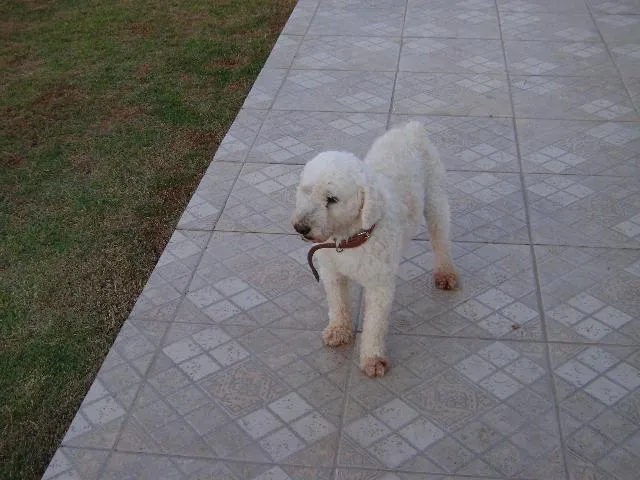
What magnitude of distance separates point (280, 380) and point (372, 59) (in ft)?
14.5

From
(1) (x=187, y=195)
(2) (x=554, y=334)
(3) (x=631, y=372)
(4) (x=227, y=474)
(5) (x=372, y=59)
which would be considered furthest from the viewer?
(5) (x=372, y=59)

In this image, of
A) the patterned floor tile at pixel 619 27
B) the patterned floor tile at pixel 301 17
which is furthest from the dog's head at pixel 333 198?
the patterned floor tile at pixel 619 27

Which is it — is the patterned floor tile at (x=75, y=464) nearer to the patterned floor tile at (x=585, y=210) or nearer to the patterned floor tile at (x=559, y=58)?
the patterned floor tile at (x=585, y=210)

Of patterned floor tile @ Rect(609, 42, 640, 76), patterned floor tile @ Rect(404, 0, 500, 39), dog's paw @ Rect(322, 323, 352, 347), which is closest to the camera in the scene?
dog's paw @ Rect(322, 323, 352, 347)

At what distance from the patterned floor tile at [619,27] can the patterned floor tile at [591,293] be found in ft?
12.8

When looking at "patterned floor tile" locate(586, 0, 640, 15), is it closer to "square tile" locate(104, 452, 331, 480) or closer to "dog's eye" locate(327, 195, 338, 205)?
"dog's eye" locate(327, 195, 338, 205)

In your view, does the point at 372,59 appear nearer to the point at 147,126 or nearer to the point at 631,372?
the point at 147,126

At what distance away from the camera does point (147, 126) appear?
21.3ft

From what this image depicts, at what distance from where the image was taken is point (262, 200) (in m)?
5.37

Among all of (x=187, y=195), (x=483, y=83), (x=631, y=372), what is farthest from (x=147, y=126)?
(x=631, y=372)

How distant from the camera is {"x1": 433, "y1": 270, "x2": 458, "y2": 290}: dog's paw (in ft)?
14.5

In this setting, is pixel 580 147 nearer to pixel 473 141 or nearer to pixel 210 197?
pixel 473 141

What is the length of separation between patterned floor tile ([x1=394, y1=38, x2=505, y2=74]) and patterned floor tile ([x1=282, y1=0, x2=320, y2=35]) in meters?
1.20

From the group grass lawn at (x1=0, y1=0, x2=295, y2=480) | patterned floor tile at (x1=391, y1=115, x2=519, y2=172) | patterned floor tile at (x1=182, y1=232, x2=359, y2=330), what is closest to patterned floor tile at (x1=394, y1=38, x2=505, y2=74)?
patterned floor tile at (x1=391, y1=115, x2=519, y2=172)
